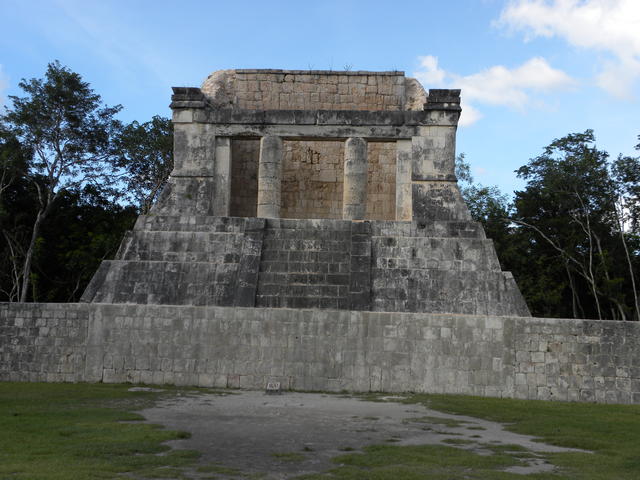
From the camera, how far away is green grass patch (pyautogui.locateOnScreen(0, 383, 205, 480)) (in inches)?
210

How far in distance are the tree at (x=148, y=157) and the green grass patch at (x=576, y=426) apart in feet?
59.8

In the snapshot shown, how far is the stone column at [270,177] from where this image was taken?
14.7 m

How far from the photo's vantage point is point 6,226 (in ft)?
77.2

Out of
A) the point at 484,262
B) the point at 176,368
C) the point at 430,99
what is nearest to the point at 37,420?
the point at 176,368

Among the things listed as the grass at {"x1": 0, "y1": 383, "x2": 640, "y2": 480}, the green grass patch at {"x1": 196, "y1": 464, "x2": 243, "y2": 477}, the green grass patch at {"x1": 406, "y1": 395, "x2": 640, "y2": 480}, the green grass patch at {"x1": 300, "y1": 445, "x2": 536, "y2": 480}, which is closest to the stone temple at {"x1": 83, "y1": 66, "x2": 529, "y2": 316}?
the green grass patch at {"x1": 406, "y1": 395, "x2": 640, "y2": 480}

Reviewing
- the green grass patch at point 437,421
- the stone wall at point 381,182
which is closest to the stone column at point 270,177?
the stone wall at point 381,182

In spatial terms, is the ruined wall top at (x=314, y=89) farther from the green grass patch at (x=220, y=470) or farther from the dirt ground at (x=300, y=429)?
the green grass patch at (x=220, y=470)

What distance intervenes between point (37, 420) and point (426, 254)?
7616 mm

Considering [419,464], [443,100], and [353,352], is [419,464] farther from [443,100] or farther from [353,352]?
[443,100]

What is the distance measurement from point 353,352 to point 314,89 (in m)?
7.63

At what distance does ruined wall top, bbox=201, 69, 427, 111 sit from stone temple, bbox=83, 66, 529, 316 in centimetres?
2

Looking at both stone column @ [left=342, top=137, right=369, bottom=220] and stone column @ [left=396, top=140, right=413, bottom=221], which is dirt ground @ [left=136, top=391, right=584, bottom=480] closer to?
stone column @ [left=342, top=137, right=369, bottom=220]

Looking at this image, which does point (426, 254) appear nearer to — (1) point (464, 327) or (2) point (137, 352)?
(1) point (464, 327)

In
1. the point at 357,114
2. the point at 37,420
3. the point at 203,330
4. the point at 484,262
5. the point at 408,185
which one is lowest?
the point at 37,420
